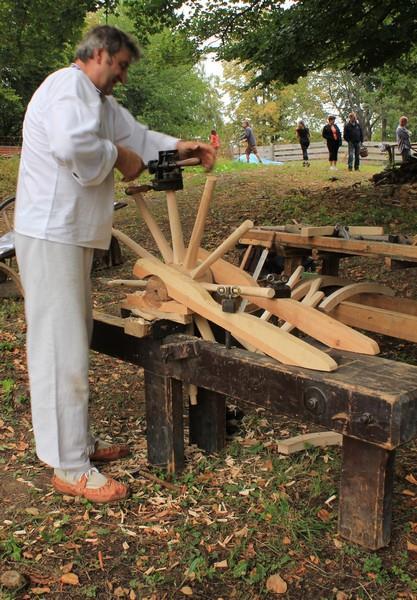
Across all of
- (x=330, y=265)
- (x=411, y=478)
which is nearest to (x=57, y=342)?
(x=411, y=478)

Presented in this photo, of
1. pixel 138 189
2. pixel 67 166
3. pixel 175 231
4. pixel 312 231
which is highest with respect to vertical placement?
pixel 67 166

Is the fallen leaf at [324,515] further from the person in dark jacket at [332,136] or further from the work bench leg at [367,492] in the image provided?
the person in dark jacket at [332,136]

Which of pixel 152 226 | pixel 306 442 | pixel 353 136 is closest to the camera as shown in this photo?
pixel 152 226

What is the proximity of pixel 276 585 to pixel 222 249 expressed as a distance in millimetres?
1353

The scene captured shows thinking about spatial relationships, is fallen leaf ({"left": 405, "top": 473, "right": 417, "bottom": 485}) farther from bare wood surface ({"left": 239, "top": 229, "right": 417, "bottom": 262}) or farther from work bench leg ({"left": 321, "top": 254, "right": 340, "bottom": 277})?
work bench leg ({"left": 321, "top": 254, "right": 340, "bottom": 277})

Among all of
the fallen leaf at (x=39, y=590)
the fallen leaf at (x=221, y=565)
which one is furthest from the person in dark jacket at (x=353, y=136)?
the fallen leaf at (x=39, y=590)

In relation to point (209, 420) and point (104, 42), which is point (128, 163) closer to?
point (104, 42)

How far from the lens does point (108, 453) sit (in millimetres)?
3074

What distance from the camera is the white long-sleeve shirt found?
227 cm

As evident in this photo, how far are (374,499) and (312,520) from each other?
1.36 feet

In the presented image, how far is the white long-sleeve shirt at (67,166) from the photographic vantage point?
227 centimetres

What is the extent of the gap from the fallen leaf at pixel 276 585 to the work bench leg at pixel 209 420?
0.97 meters

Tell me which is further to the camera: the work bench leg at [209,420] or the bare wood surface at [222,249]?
the work bench leg at [209,420]

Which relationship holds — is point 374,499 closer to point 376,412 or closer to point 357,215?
point 376,412
